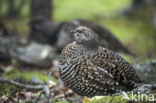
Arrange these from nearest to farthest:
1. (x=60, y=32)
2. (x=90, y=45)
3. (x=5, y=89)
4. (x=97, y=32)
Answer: (x=90, y=45), (x=5, y=89), (x=97, y=32), (x=60, y=32)

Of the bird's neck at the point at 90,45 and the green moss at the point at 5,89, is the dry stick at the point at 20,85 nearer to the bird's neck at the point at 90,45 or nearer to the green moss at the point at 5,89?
the green moss at the point at 5,89

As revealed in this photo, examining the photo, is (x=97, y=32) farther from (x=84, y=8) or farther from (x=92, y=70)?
(x=84, y=8)

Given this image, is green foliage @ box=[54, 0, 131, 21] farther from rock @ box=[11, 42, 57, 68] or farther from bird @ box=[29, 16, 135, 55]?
rock @ box=[11, 42, 57, 68]

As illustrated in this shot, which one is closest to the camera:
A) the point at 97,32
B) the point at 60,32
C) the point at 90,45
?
the point at 90,45

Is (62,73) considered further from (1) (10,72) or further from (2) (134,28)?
(2) (134,28)

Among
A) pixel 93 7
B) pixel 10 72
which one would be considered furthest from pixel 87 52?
pixel 93 7

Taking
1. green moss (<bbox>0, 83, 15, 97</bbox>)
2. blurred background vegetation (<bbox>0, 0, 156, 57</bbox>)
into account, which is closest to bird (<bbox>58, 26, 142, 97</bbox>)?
green moss (<bbox>0, 83, 15, 97</bbox>)

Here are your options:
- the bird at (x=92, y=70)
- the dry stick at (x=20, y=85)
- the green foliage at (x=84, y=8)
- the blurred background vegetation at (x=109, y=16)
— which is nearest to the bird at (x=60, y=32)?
the blurred background vegetation at (x=109, y=16)

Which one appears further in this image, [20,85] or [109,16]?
[109,16]

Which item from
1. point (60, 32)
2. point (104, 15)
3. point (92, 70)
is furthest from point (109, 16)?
point (92, 70)

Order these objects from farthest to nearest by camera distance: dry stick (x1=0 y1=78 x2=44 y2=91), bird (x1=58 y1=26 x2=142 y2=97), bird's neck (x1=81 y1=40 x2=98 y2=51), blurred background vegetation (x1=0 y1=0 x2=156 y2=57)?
blurred background vegetation (x1=0 y1=0 x2=156 y2=57) → dry stick (x1=0 y1=78 x2=44 y2=91) → bird's neck (x1=81 y1=40 x2=98 y2=51) → bird (x1=58 y1=26 x2=142 y2=97)
